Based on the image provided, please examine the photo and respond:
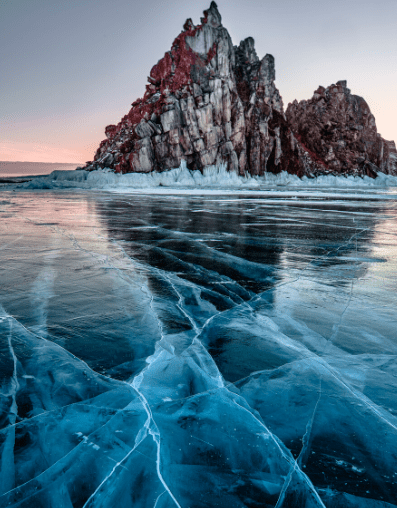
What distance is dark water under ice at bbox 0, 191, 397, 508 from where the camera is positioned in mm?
1729

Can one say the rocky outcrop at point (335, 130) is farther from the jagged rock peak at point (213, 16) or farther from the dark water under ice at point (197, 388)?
the dark water under ice at point (197, 388)

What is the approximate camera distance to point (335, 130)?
120188 millimetres

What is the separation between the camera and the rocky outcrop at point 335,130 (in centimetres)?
11738

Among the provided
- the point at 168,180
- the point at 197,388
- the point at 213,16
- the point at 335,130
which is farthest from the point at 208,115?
the point at 197,388

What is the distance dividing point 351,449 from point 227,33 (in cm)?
9312

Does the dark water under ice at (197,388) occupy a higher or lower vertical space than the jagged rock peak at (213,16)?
lower

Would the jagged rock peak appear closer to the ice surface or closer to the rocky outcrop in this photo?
the ice surface

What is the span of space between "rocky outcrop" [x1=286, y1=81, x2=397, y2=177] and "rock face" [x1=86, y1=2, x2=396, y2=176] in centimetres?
2738

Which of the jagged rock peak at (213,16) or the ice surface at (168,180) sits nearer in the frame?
the ice surface at (168,180)

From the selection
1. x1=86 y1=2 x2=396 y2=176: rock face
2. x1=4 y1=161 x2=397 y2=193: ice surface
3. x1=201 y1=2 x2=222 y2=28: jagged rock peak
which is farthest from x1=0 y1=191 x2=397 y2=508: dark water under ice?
x1=201 y1=2 x2=222 y2=28: jagged rock peak

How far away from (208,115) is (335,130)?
70486 millimetres

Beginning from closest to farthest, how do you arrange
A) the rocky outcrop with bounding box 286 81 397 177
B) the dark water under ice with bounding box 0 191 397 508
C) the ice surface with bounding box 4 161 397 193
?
1. the dark water under ice with bounding box 0 191 397 508
2. the ice surface with bounding box 4 161 397 193
3. the rocky outcrop with bounding box 286 81 397 177

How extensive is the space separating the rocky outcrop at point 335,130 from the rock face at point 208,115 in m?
27.4

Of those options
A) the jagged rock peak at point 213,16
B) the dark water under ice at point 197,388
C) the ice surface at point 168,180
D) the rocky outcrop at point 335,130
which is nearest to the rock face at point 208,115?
the jagged rock peak at point 213,16
